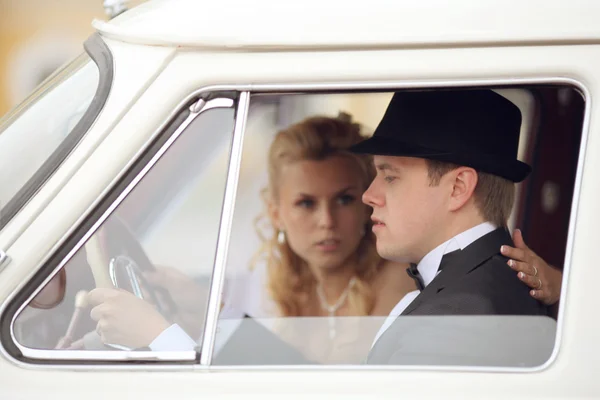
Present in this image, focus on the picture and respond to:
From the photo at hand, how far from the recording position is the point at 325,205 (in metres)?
2.89

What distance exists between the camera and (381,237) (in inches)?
91.0

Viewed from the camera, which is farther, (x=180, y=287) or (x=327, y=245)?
(x=327, y=245)

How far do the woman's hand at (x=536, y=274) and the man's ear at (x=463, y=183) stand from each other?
0.17m

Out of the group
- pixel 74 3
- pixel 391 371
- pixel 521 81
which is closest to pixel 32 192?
pixel 391 371

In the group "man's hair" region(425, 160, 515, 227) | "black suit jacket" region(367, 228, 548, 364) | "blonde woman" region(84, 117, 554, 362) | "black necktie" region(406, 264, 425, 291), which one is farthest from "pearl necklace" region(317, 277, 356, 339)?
"man's hair" region(425, 160, 515, 227)

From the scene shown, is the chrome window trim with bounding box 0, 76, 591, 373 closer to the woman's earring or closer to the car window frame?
the car window frame

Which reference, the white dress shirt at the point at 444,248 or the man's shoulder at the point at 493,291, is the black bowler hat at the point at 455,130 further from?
the man's shoulder at the point at 493,291

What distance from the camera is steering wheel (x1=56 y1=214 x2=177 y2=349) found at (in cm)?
189

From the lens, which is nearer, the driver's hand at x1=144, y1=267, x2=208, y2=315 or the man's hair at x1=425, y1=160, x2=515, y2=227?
the driver's hand at x1=144, y1=267, x2=208, y2=315

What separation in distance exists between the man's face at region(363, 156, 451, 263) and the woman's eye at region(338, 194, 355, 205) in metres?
0.55

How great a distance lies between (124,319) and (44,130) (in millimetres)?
486

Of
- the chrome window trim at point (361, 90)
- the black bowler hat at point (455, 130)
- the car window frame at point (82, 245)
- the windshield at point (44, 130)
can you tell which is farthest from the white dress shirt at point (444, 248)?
the windshield at point (44, 130)

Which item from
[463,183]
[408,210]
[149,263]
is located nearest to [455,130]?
[463,183]

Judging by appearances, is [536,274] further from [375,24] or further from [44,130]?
[44,130]
